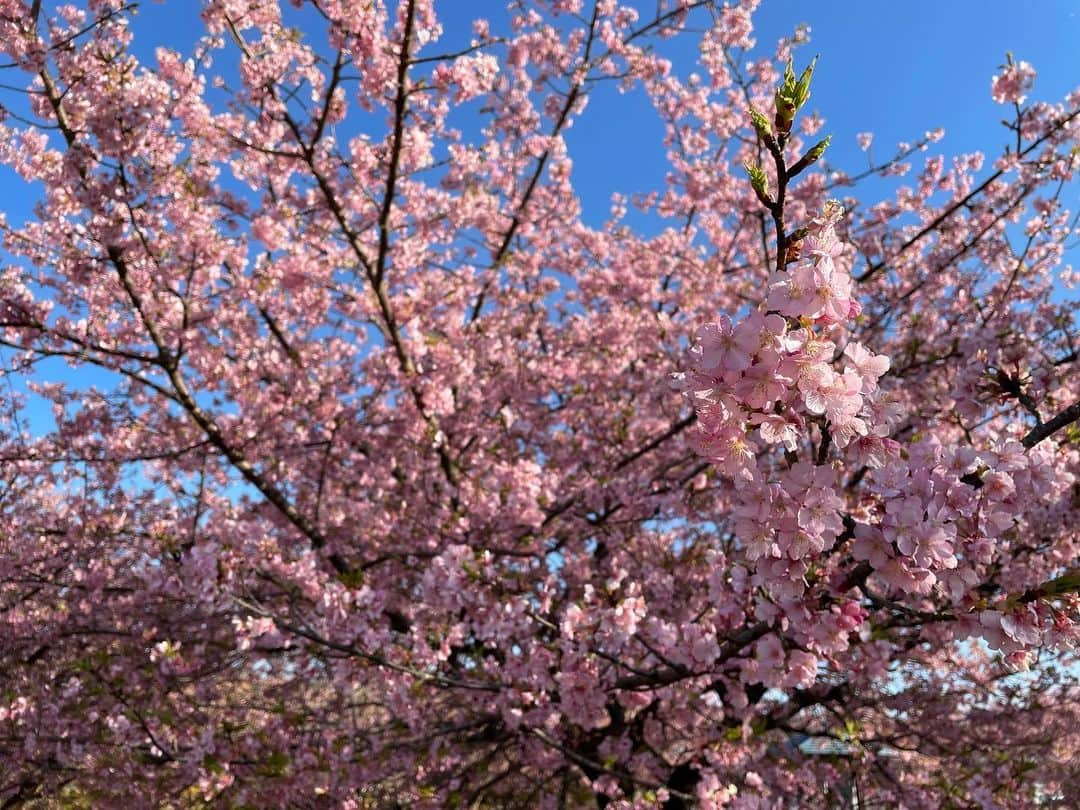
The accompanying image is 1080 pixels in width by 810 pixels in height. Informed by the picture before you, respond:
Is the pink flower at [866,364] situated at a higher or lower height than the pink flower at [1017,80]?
lower

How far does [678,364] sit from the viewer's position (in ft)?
23.0

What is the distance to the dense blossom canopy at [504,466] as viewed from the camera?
2.18 meters

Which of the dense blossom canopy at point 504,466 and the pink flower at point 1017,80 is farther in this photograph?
the pink flower at point 1017,80

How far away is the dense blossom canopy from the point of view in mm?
2176

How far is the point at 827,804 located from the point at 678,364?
4.50 meters

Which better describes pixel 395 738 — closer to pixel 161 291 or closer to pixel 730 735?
pixel 730 735

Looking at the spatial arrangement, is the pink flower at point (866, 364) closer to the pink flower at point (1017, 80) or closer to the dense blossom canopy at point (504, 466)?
the dense blossom canopy at point (504, 466)

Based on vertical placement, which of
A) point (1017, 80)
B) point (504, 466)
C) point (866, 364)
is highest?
point (1017, 80)

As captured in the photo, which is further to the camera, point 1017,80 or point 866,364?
point 1017,80

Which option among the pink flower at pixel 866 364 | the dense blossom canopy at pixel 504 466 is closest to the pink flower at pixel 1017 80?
the dense blossom canopy at pixel 504 466

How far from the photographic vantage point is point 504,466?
22.2 feet

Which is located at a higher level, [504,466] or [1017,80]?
[1017,80]

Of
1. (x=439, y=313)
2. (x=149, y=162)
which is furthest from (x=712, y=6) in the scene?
(x=149, y=162)

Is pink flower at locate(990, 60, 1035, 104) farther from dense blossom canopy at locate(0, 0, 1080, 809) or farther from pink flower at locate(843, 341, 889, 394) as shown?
pink flower at locate(843, 341, 889, 394)
